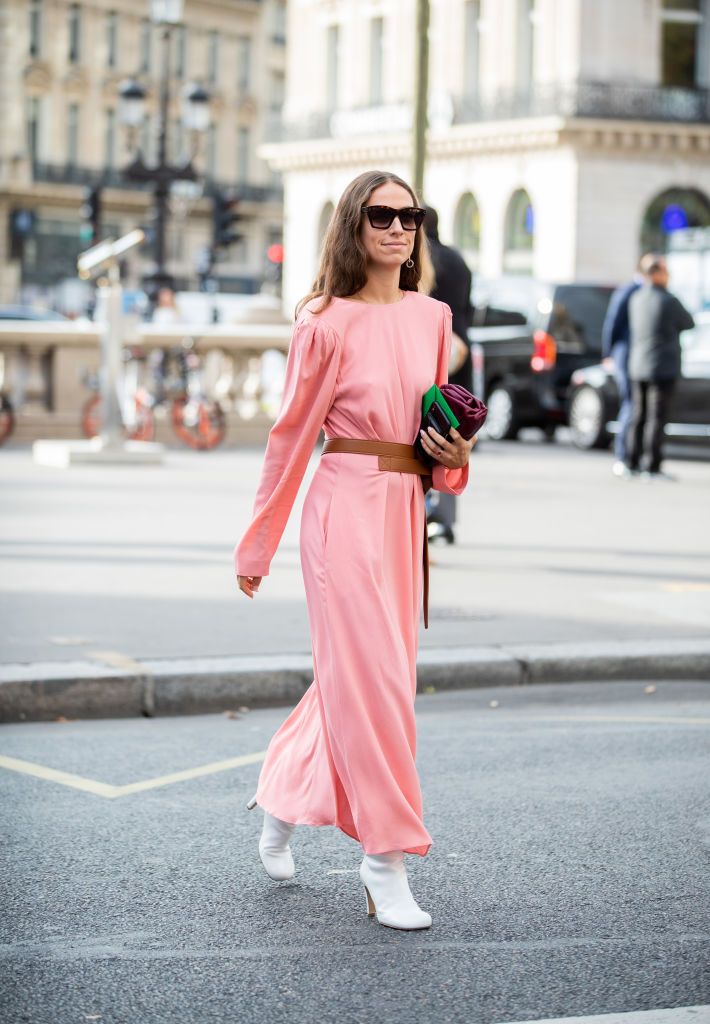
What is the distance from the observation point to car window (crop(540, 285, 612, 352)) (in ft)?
77.2

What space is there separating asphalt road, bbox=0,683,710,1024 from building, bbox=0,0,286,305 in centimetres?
6523

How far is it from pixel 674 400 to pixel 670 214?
27457 millimetres

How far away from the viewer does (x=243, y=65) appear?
8256 centimetres

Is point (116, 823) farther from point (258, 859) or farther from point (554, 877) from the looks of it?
point (554, 877)

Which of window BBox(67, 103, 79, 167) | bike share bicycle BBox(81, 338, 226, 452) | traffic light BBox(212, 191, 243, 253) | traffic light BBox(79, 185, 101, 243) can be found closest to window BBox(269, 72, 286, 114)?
window BBox(67, 103, 79, 167)

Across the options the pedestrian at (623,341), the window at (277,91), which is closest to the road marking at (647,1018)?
the pedestrian at (623,341)

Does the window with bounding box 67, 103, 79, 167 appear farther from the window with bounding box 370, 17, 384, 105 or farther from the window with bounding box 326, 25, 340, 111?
the window with bounding box 370, 17, 384, 105

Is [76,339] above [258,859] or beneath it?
above

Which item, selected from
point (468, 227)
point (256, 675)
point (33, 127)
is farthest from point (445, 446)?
point (33, 127)

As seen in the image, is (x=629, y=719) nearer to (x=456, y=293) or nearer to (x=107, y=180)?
(x=456, y=293)

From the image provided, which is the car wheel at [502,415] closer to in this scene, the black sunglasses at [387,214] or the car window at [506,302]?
the car window at [506,302]

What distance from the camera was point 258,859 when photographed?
5023 mm

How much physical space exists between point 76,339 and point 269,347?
2.56m

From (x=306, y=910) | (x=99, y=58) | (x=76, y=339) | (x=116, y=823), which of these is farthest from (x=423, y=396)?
(x=99, y=58)
